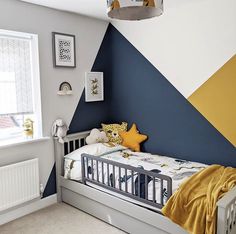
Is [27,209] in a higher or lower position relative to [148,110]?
lower

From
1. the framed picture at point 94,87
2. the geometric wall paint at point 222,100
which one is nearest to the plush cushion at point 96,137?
the framed picture at point 94,87

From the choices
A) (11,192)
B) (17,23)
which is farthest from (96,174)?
(17,23)

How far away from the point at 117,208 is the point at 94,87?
5.79 ft

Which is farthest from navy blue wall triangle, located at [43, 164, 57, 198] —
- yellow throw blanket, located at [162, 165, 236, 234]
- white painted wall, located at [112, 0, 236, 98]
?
white painted wall, located at [112, 0, 236, 98]

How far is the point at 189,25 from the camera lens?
293 centimetres

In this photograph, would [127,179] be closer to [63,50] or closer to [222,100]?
[222,100]

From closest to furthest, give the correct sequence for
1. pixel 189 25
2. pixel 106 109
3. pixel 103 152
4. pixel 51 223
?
pixel 51 223
pixel 189 25
pixel 103 152
pixel 106 109

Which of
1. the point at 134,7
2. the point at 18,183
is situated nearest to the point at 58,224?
the point at 18,183

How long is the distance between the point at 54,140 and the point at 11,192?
0.77 metres

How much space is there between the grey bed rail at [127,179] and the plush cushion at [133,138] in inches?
30.5

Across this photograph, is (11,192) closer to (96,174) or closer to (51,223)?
(51,223)

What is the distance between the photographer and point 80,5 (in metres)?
2.95

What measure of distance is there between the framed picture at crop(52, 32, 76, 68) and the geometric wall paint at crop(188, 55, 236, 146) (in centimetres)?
164

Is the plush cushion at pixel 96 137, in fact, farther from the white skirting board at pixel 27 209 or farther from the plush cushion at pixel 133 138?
the white skirting board at pixel 27 209
